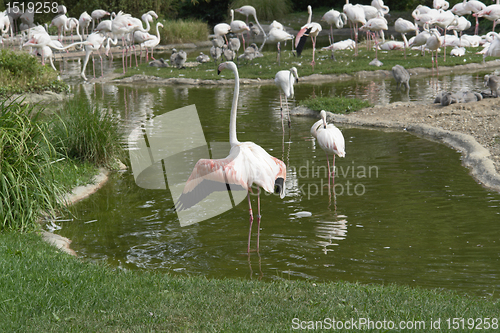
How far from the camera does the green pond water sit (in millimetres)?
4754

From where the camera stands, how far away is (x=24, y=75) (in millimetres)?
11328

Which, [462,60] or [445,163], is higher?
[462,60]

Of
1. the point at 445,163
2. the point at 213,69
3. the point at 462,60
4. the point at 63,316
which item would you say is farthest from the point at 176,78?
the point at 63,316

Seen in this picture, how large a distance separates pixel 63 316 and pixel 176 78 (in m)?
15.0

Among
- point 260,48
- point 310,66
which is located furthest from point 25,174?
point 260,48

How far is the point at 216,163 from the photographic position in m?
5.06

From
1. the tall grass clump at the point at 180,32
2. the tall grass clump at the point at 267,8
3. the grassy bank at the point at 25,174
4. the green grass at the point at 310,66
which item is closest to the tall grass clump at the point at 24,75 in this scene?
the grassy bank at the point at 25,174

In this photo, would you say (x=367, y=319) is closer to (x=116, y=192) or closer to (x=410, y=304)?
(x=410, y=304)

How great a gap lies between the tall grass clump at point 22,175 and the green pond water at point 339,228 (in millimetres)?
494

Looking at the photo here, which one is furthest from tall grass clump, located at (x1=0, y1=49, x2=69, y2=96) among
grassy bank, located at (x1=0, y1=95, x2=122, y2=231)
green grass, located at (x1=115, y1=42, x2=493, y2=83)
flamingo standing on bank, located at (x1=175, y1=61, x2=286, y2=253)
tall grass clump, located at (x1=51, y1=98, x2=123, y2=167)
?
flamingo standing on bank, located at (x1=175, y1=61, x2=286, y2=253)

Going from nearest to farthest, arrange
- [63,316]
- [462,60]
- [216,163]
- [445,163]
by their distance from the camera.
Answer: [63,316] → [216,163] → [445,163] → [462,60]

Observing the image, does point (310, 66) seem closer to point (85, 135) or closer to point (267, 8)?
point (85, 135)

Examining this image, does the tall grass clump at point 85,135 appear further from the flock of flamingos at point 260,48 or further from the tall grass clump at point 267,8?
the tall grass clump at point 267,8

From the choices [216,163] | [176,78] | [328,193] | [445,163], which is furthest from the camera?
[176,78]
